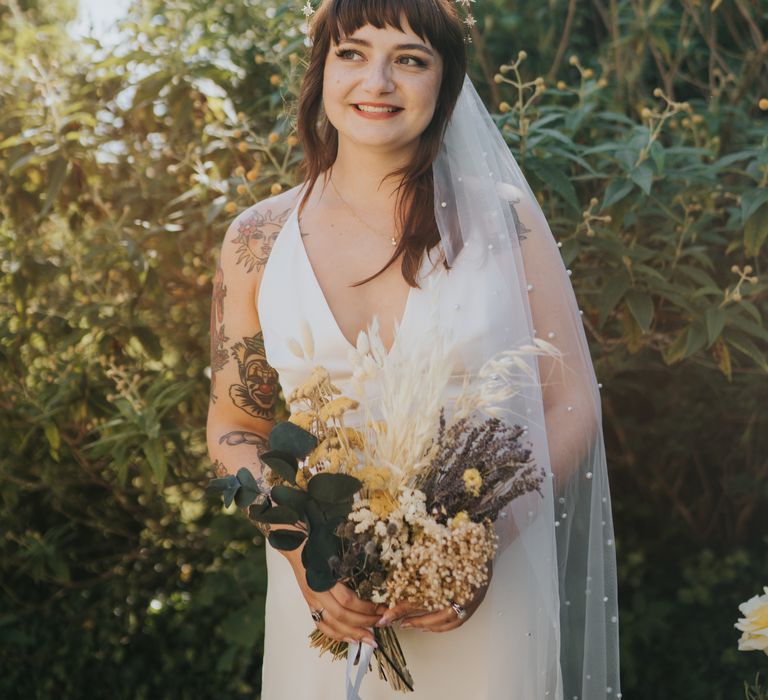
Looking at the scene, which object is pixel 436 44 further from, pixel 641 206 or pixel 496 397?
pixel 641 206

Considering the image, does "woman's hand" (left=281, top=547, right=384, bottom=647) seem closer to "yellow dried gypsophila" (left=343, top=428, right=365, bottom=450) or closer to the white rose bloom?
"yellow dried gypsophila" (left=343, top=428, right=365, bottom=450)

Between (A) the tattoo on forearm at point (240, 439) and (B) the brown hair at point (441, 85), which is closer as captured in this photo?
(B) the brown hair at point (441, 85)

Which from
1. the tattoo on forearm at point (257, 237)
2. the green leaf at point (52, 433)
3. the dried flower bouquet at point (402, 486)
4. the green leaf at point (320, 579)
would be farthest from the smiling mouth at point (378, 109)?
the green leaf at point (52, 433)

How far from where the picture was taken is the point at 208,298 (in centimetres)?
382

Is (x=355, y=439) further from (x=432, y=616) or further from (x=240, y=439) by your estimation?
(x=240, y=439)

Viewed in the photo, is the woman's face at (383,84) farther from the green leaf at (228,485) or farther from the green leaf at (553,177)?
the green leaf at (228,485)

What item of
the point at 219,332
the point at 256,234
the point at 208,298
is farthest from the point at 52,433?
the point at 256,234

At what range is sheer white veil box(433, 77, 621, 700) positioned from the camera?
6.93 feet

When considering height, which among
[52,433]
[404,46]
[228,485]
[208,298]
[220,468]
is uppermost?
[404,46]

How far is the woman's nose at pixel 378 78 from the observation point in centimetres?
221

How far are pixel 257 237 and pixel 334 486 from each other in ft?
3.19

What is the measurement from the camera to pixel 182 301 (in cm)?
382

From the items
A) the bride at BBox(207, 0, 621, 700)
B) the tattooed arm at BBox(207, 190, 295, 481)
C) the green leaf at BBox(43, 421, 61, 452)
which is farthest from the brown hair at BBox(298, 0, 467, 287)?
the green leaf at BBox(43, 421, 61, 452)

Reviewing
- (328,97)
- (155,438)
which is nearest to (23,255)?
(155,438)
